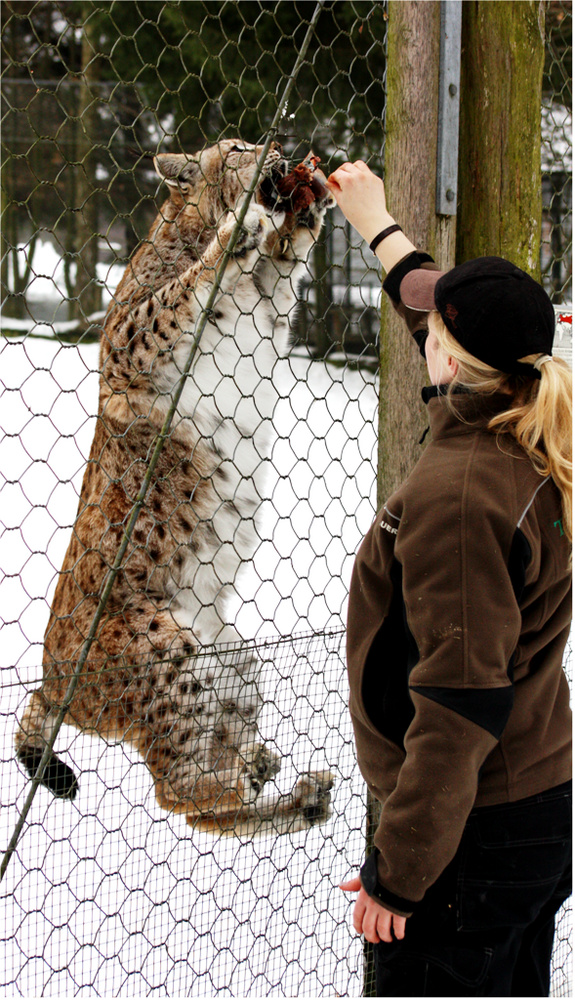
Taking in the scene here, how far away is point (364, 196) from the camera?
2.08 meters

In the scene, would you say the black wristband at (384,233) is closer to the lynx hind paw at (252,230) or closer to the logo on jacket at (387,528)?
the lynx hind paw at (252,230)

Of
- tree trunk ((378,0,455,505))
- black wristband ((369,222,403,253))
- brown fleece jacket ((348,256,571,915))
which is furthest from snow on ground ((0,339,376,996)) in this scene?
brown fleece jacket ((348,256,571,915))

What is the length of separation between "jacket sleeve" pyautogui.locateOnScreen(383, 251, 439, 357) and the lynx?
22.7 inches

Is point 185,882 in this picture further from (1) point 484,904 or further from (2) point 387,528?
(2) point 387,528

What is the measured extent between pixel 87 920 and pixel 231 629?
41.0 inches

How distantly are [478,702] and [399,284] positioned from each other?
1.00 meters

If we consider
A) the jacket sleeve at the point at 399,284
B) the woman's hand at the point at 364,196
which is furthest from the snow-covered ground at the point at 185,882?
the woman's hand at the point at 364,196

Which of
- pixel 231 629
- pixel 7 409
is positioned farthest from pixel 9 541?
pixel 231 629

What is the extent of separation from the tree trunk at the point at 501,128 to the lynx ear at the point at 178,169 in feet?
3.52

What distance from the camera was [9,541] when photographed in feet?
17.3

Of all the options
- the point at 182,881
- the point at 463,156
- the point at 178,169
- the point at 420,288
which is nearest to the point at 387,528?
the point at 420,288

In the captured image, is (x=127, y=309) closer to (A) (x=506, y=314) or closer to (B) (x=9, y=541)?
(A) (x=506, y=314)

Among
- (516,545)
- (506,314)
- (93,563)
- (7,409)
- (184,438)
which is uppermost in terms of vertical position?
(506,314)

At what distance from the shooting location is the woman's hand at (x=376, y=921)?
1479 mm
